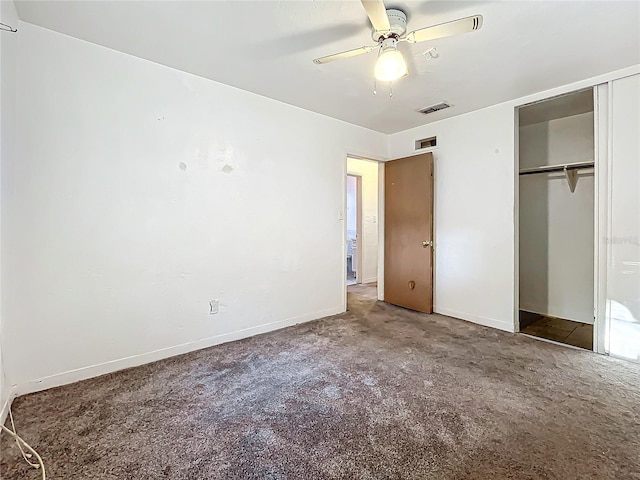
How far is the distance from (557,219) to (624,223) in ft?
4.47

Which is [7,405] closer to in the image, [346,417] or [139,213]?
[139,213]

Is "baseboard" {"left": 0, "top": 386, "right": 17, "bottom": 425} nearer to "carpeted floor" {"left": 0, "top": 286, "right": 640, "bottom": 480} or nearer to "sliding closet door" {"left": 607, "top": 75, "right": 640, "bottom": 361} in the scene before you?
"carpeted floor" {"left": 0, "top": 286, "right": 640, "bottom": 480}

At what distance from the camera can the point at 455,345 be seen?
305 centimetres

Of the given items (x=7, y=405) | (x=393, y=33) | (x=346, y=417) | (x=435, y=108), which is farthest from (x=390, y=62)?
(x=7, y=405)

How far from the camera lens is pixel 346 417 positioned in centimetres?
189

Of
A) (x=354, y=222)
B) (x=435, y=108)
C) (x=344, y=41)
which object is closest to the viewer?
(x=344, y=41)

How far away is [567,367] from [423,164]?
2.65 metres

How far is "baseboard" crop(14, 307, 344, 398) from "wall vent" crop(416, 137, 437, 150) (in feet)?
9.31

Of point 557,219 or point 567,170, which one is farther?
point 557,219

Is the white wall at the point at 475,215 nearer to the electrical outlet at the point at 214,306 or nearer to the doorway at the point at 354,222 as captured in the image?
the doorway at the point at 354,222

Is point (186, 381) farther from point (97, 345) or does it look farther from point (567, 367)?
point (567, 367)

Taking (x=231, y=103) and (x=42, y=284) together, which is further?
(x=231, y=103)

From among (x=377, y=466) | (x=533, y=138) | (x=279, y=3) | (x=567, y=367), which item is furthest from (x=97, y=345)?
(x=533, y=138)

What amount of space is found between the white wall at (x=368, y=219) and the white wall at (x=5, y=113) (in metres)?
4.95
